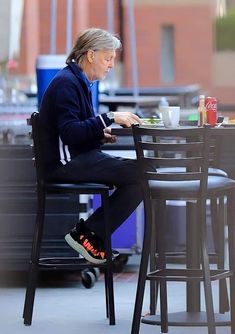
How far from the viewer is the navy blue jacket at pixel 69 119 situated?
579cm

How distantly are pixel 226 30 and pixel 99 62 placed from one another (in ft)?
42.2

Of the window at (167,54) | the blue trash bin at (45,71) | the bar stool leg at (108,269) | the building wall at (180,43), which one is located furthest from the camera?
the window at (167,54)

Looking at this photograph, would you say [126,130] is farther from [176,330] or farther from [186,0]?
[186,0]

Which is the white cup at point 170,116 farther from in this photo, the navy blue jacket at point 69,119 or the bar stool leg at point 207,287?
the bar stool leg at point 207,287

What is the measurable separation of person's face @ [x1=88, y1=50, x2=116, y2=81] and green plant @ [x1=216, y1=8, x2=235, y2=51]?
36.3 feet

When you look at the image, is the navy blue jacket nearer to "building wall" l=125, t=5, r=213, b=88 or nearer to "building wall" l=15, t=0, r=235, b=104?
"building wall" l=15, t=0, r=235, b=104

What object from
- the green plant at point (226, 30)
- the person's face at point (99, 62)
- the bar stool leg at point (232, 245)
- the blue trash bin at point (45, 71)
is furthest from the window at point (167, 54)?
the bar stool leg at point (232, 245)

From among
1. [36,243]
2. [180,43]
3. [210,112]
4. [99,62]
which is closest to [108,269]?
[36,243]

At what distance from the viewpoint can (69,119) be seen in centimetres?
582

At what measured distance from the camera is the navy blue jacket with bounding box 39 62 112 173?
579 centimetres

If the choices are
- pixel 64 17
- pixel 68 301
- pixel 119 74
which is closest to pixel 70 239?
pixel 68 301

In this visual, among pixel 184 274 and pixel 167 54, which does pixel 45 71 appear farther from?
pixel 167 54

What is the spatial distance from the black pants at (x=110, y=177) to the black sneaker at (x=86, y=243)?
0.04 meters

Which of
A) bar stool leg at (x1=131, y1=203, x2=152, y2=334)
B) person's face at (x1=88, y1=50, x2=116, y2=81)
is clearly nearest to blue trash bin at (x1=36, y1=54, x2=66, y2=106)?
person's face at (x1=88, y1=50, x2=116, y2=81)
